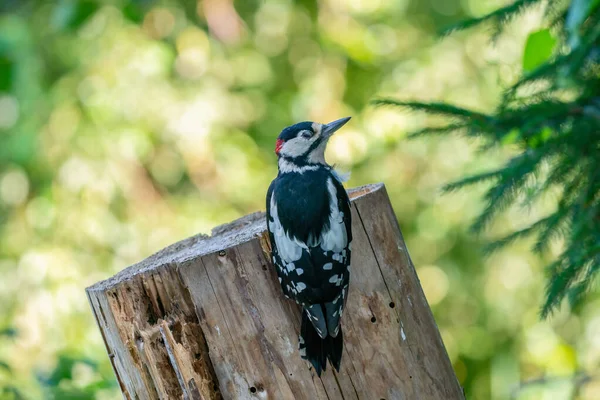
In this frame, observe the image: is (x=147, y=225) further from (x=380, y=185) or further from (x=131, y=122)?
(x=380, y=185)

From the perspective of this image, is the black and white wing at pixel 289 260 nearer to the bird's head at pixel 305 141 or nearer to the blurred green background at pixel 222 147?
the bird's head at pixel 305 141

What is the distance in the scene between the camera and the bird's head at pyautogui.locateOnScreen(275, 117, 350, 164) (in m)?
2.52

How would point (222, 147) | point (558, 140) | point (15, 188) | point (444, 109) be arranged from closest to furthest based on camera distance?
point (558, 140) < point (444, 109) < point (222, 147) < point (15, 188)

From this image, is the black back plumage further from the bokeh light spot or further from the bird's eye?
the bokeh light spot

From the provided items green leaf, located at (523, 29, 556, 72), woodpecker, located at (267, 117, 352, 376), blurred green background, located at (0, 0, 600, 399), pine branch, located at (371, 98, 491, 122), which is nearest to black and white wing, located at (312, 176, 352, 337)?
woodpecker, located at (267, 117, 352, 376)

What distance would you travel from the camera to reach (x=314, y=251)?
80.3 inches

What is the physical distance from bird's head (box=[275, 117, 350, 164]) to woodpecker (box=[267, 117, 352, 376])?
10.4 inches

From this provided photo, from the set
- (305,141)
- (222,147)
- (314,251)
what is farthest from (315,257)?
(222,147)

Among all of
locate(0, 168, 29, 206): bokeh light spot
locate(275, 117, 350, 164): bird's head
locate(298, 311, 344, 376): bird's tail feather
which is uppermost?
locate(0, 168, 29, 206): bokeh light spot

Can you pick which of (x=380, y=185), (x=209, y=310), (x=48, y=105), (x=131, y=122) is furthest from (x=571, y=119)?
(x=48, y=105)

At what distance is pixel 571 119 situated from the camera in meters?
2.16

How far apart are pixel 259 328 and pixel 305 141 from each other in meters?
0.82

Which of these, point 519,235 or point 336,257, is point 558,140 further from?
point 336,257

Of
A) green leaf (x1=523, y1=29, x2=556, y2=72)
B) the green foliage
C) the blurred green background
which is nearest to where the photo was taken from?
green leaf (x1=523, y1=29, x2=556, y2=72)
